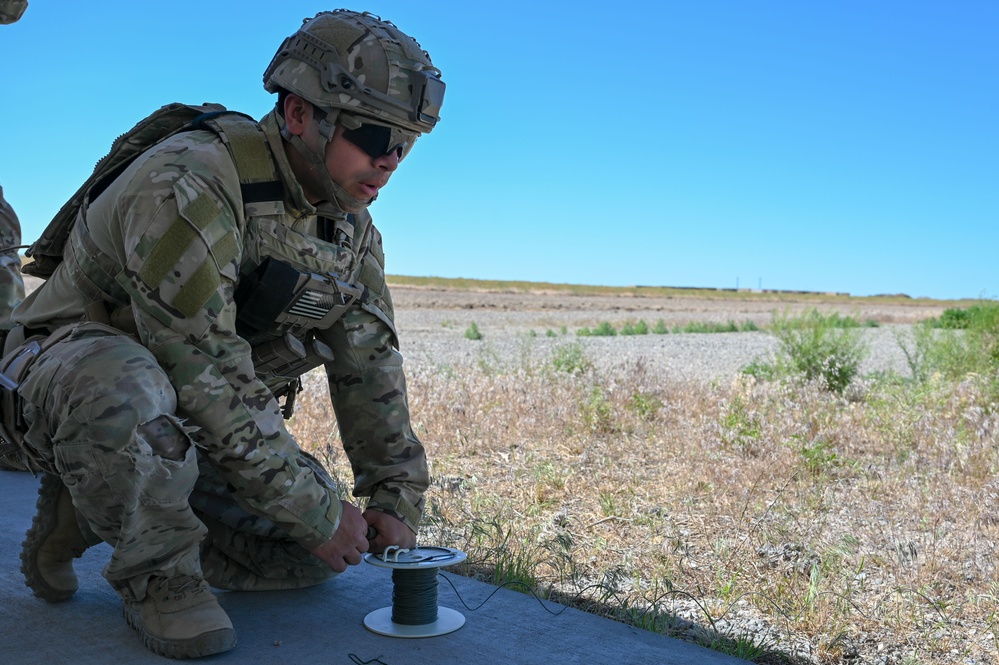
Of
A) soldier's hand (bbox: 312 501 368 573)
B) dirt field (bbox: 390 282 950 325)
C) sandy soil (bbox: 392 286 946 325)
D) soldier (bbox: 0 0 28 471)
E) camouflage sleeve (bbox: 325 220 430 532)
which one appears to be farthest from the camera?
dirt field (bbox: 390 282 950 325)

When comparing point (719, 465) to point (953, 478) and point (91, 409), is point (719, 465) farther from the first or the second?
point (91, 409)

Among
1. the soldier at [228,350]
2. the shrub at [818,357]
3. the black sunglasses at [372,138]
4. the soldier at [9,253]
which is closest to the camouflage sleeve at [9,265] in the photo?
the soldier at [9,253]

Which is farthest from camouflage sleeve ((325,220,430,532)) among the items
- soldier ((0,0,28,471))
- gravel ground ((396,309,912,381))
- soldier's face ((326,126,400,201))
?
gravel ground ((396,309,912,381))

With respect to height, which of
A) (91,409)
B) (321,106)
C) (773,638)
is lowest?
(773,638)

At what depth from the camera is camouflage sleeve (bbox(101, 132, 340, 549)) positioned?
253cm

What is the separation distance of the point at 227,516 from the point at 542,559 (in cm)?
121

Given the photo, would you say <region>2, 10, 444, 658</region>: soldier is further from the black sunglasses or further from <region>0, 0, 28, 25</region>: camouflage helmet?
<region>0, 0, 28, 25</region>: camouflage helmet

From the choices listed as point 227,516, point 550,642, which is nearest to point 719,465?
point 550,642

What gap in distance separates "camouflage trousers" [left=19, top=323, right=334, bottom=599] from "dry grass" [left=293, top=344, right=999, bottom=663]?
129 centimetres

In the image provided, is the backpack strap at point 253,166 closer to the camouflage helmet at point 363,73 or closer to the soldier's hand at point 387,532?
the camouflage helmet at point 363,73

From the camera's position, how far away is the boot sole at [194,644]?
249 centimetres

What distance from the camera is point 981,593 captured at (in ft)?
11.5

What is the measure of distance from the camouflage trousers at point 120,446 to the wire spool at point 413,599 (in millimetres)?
548

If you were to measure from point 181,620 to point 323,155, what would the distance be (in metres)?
1.37
